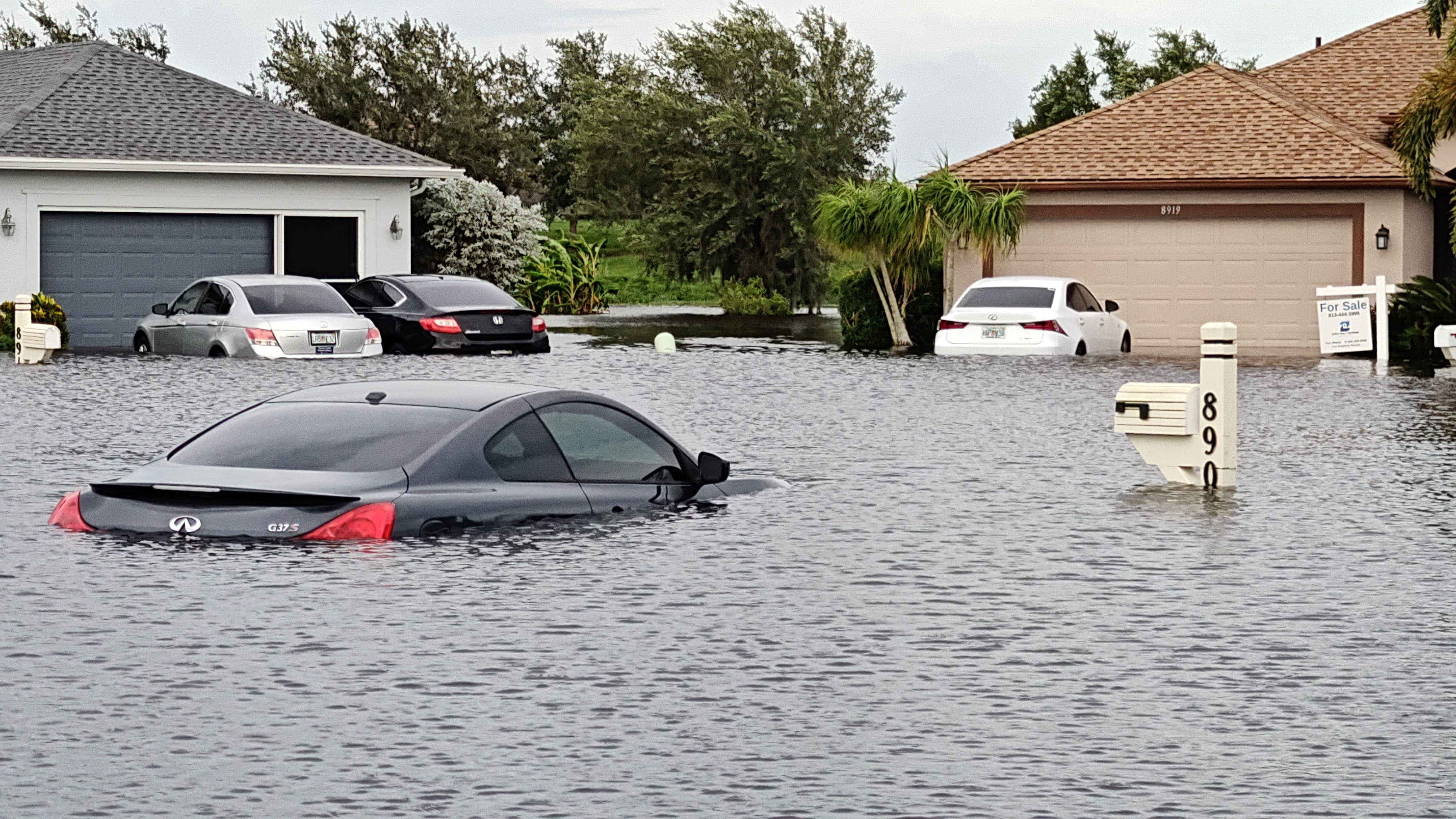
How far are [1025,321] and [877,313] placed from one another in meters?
7.71

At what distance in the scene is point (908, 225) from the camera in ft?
136

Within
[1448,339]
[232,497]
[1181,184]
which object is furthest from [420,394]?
[1181,184]

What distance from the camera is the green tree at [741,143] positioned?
67812 mm

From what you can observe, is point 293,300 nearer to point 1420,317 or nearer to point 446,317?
point 446,317

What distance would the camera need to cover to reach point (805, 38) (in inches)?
2827

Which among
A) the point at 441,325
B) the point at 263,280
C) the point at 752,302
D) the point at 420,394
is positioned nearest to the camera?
the point at 420,394

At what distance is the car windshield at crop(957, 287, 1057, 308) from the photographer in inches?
1432

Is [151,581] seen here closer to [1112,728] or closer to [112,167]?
[1112,728]

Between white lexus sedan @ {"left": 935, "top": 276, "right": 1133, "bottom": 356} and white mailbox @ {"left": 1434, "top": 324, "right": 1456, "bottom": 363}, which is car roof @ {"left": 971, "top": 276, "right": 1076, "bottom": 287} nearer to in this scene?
white lexus sedan @ {"left": 935, "top": 276, "right": 1133, "bottom": 356}

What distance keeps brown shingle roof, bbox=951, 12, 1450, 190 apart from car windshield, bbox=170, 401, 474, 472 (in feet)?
94.2

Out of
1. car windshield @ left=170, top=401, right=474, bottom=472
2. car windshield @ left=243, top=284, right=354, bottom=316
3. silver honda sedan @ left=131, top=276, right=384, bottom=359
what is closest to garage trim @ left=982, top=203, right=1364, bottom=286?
car windshield @ left=243, top=284, right=354, bottom=316

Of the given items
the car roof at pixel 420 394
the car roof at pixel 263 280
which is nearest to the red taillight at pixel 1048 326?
the car roof at pixel 263 280

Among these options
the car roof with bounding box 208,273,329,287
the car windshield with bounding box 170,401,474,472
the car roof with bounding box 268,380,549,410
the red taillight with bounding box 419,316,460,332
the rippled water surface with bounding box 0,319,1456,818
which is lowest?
the rippled water surface with bounding box 0,319,1456,818

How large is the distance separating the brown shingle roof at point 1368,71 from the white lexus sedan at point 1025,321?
9502 mm
